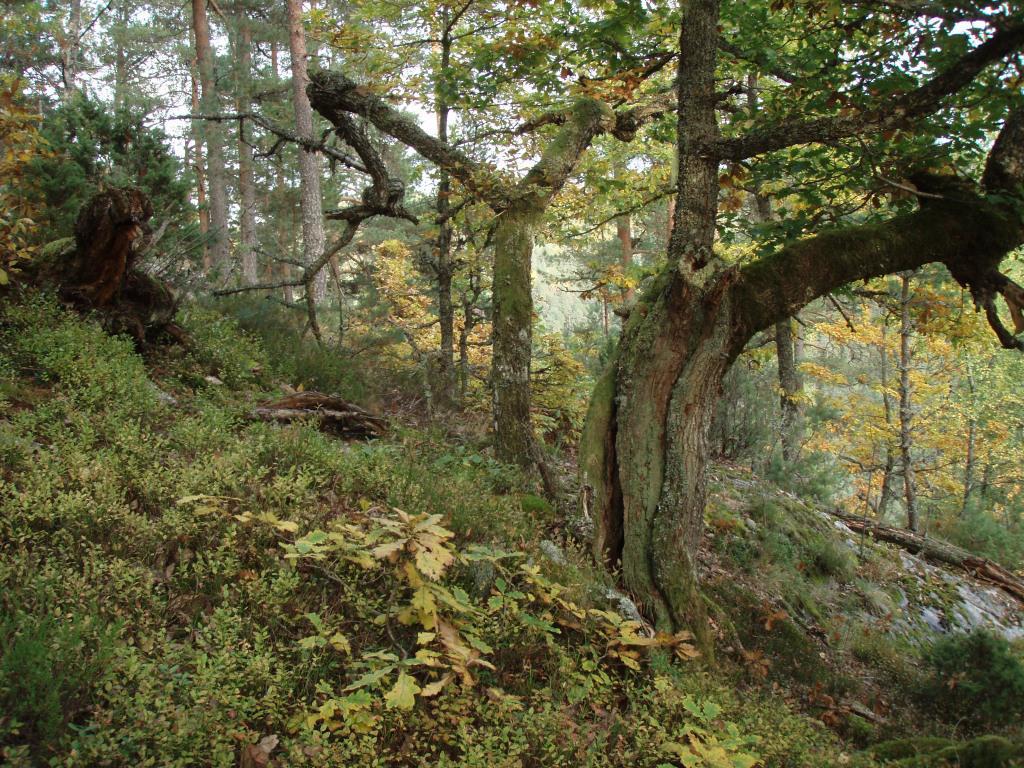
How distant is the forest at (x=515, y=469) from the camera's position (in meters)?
2.68

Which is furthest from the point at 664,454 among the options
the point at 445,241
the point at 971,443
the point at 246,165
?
the point at 246,165

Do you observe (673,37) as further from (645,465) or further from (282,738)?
(282,738)

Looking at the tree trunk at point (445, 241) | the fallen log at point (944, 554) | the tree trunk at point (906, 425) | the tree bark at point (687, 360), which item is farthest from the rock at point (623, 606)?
the tree trunk at point (906, 425)

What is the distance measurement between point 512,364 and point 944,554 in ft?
24.3

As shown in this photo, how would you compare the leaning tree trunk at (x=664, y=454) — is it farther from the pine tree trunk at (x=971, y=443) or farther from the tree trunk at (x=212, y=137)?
the pine tree trunk at (x=971, y=443)

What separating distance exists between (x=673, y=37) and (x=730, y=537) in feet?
20.8

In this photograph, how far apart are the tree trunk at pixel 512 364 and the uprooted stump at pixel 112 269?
3.65 m

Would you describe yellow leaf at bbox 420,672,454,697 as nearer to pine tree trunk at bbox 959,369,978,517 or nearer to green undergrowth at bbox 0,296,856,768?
green undergrowth at bbox 0,296,856,768

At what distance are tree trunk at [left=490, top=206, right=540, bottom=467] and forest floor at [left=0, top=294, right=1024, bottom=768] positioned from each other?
33 cm

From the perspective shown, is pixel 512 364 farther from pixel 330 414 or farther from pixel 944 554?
pixel 944 554

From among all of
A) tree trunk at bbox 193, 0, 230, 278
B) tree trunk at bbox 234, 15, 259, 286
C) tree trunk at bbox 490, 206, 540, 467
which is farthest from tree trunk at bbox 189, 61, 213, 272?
tree trunk at bbox 490, 206, 540, 467

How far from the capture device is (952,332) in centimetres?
877

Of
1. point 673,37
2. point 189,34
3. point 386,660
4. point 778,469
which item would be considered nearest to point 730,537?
point 778,469

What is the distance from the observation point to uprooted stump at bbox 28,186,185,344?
574cm
